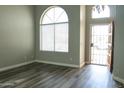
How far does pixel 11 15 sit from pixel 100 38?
3987 mm

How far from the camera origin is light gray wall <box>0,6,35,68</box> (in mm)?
4879

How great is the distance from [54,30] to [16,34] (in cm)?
172

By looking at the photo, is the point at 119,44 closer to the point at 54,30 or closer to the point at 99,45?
the point at 99,45

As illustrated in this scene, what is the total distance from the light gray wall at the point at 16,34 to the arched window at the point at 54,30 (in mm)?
572

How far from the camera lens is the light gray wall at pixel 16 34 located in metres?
4.88

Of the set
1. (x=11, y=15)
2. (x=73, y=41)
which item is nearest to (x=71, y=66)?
(x=73, y=41)

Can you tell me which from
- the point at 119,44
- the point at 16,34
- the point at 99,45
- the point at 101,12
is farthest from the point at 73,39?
the point at 16,34

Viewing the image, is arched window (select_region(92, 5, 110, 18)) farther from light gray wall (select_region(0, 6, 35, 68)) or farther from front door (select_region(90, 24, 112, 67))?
light gray wall (select_region(0, 6, 35, 68))

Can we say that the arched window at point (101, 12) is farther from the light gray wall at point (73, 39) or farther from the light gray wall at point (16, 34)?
the light gray wall at point (16, 34)

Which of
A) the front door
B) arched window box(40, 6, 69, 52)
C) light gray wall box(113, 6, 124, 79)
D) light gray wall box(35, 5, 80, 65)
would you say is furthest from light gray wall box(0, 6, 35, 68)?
light gray wall box(113, 6, 124, 79)

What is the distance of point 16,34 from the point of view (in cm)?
541

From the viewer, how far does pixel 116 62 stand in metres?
3.88

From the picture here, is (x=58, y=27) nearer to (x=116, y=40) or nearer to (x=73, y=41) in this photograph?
(x=73, y=41)

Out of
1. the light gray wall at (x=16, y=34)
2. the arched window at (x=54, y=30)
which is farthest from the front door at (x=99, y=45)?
the light gray wall at (x=16, y=34)
